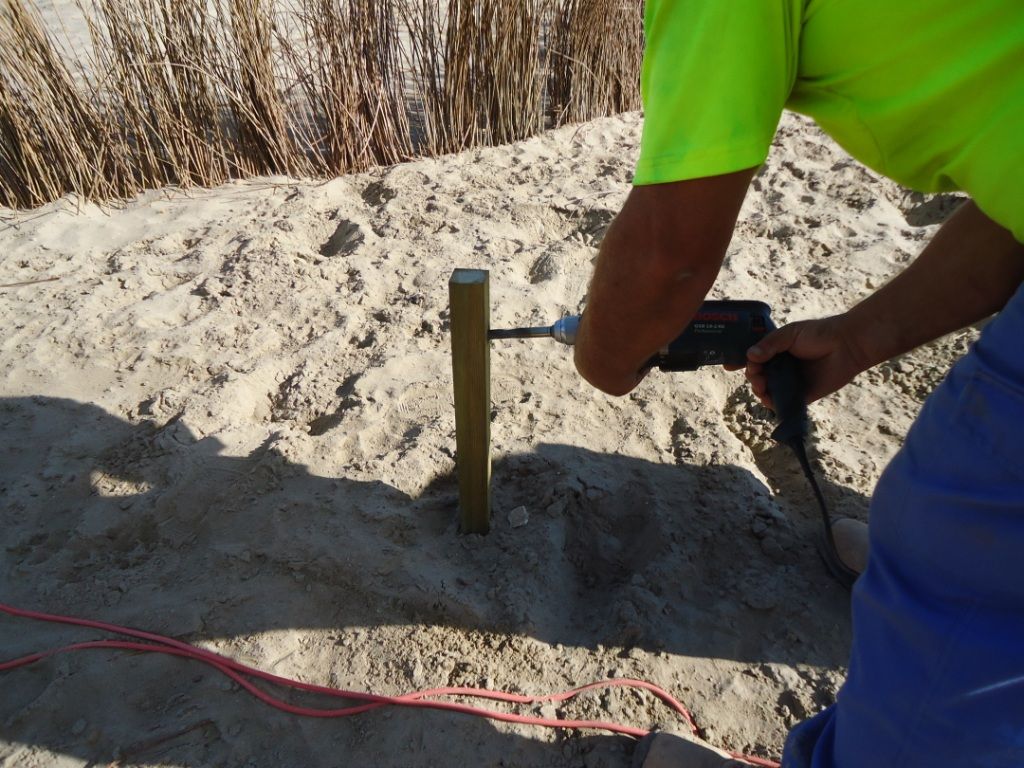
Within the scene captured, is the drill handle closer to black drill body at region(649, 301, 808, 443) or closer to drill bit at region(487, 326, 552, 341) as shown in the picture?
black drill body at region(649, 301, 808, 443)

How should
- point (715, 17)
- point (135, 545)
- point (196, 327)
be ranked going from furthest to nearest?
1. point (196, 327)
2. point (135, 545)
3. point (715, 17)

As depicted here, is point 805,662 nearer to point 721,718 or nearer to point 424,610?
point 721,718

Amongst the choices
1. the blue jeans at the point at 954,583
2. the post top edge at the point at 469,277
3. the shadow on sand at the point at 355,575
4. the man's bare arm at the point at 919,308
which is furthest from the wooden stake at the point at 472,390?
the blue jeans at the point at 954,583

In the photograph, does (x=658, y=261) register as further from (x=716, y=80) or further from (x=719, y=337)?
(x=719, y=337)

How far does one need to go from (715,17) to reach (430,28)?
8.74ft

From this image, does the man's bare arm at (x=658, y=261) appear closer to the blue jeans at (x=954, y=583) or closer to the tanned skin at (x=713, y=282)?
the tanned skin at (x=713, y=282)

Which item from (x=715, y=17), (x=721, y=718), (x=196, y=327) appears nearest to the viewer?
(x=715, y=17)

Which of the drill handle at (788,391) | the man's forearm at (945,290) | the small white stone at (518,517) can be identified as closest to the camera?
the man's forearm at (945,290)

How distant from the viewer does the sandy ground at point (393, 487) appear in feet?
4.73

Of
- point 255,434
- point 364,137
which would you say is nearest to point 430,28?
point 364,137

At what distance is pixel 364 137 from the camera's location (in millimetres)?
3199

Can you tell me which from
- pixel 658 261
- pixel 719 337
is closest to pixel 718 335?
pixel 719 337

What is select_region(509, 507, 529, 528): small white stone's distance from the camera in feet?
5.68

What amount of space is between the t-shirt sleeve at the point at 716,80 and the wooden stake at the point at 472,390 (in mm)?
631
